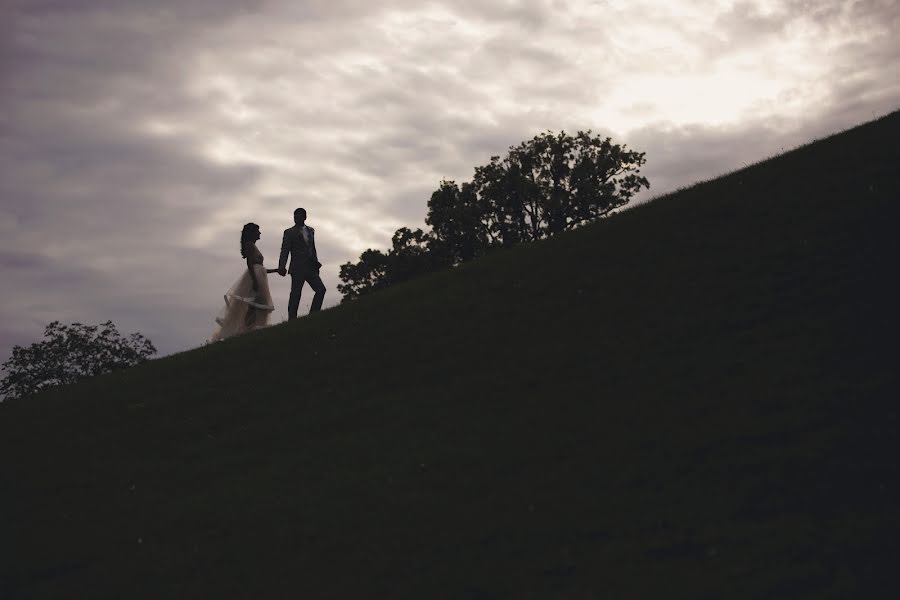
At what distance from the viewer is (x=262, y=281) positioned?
80.3ft

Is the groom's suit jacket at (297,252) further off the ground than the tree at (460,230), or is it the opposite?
the tree at (460,230)

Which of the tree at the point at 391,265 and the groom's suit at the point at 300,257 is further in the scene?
the tree at the point at 391,265

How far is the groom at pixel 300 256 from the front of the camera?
24125 mm

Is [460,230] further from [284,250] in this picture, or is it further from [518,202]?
[284,250]

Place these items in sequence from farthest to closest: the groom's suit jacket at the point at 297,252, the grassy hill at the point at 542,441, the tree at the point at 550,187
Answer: the tree at the point at 550,187 → the groom's suit jacket at the point at 297,252 → the grassy hill at the point at 542,441

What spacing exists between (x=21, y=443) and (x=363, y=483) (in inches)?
390

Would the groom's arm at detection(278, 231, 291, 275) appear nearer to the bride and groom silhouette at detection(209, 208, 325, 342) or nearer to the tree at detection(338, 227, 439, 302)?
the bride and groom silhouette at detection(209, 208, 325, 342)

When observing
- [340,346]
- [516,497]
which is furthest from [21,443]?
[516,497]

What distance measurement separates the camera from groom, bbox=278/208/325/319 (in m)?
24.1

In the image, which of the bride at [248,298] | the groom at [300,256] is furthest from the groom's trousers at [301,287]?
the bride at [248,298]

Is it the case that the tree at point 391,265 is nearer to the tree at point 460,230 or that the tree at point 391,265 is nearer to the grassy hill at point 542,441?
the tree at point 460,230

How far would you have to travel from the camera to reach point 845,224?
17.6 meters

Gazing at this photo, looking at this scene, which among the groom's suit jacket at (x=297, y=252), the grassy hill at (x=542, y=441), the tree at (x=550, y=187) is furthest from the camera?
the tree at (x=550, y=187)

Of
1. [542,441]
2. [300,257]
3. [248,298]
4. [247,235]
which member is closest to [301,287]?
[300,257]
